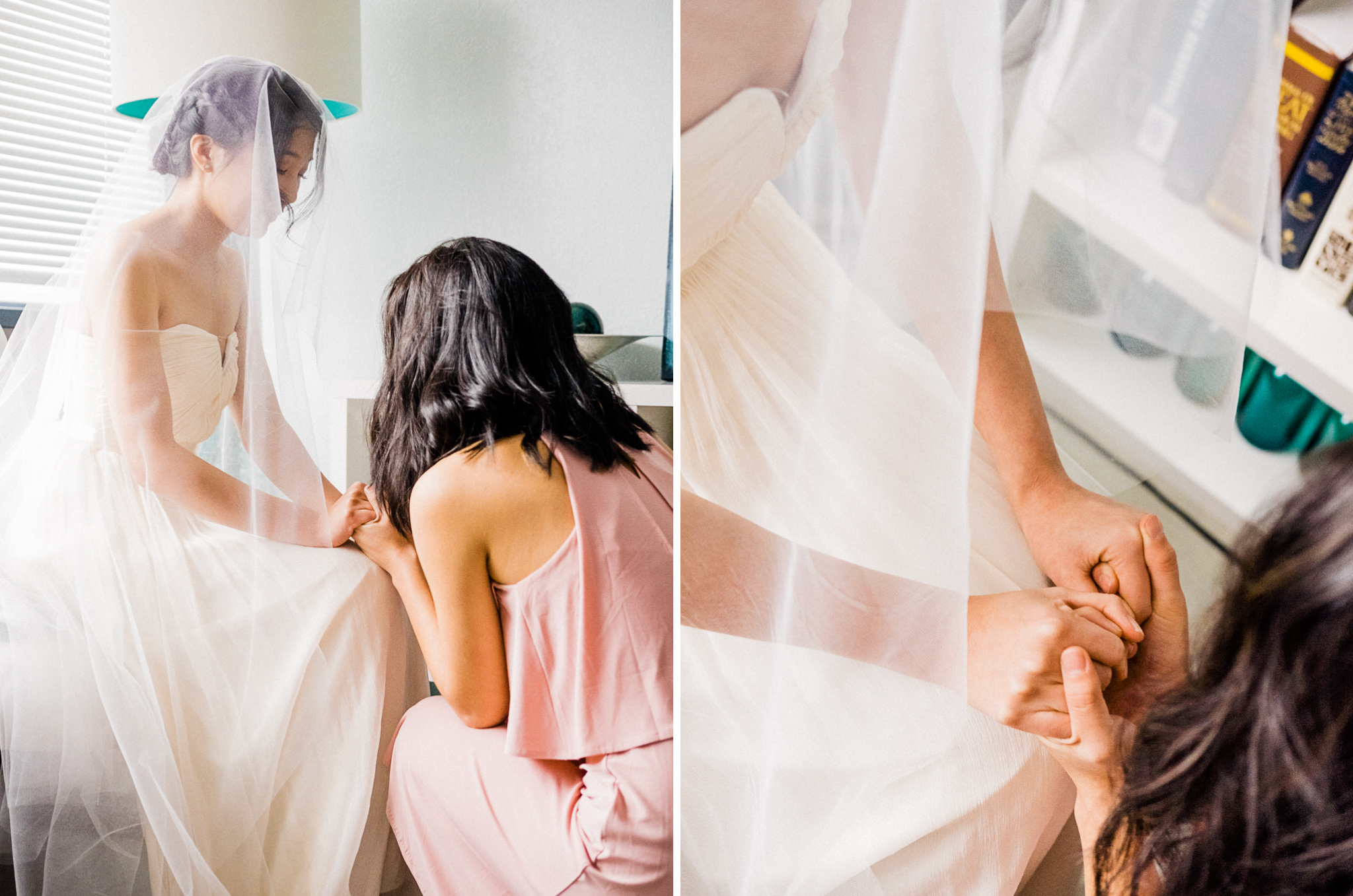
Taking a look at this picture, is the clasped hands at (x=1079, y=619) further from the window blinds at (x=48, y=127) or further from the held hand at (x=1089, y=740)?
the window blinds at (x=48, y=127)

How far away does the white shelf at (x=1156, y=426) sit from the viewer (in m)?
0.42

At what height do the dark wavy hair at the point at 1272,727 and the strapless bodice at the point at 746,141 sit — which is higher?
the strapless bodice at the point at 746,141

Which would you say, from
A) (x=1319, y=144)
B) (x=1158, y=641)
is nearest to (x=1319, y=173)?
(x=1319, y=144)

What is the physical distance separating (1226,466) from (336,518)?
0.89 metres

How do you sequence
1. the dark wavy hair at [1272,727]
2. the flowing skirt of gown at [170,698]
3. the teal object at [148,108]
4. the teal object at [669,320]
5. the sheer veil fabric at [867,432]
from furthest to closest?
the teal object at [669,320], the teal object at [148,108], the flowing skirt of gown at [170,698], the sheer veil fabric at [867,432], the dark wavy hair at [1272,727]

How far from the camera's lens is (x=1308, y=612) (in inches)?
14.4

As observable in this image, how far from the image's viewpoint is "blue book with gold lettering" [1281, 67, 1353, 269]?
0.38 m

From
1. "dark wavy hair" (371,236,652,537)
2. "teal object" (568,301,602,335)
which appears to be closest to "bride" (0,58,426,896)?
"dark wavy hair" (371,236,652,537)

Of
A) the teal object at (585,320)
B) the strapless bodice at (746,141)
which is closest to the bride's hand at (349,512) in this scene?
the teal object at (585,320)

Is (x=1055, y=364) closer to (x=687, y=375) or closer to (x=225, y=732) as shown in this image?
(x=687, y=375)

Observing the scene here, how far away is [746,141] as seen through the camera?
1.80ft

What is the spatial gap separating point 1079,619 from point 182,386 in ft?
2.87

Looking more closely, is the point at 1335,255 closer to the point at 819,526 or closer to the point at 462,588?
the point at 819,526

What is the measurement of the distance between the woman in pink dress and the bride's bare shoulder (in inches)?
15.2
